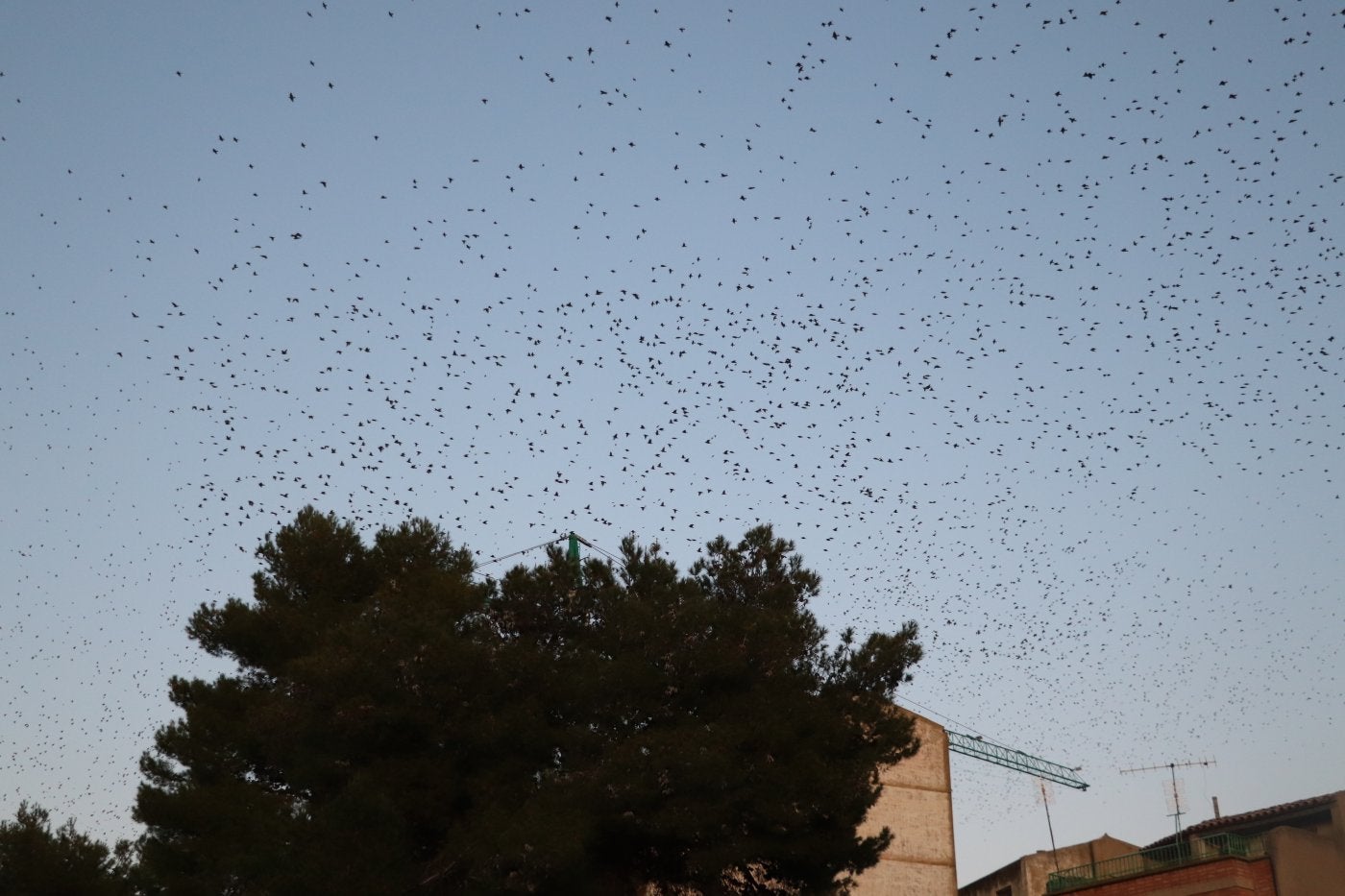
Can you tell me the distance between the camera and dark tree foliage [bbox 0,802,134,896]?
3005 cm

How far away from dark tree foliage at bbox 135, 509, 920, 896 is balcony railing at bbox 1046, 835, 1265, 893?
13.8 m

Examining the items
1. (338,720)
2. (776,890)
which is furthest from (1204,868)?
(338,720)

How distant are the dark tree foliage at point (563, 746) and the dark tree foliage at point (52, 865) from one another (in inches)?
125

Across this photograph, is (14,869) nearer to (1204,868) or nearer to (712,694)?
(712,694)

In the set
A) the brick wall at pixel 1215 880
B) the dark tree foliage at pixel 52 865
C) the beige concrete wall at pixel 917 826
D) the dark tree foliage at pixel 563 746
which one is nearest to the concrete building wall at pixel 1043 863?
the beige concrete wall at pixel 917 826

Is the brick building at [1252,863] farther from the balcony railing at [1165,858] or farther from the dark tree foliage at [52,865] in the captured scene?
the dark tree foliage at [52,865]

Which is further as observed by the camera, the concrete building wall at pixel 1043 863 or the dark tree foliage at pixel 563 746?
the concrete building wall at pixel 1043 863

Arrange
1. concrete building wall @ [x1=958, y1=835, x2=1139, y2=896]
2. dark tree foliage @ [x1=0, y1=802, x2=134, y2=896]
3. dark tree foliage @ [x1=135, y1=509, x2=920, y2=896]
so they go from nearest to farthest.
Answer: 1. dark tree foliage @ [x1=135, y1=509, x2=920, y2=896]
2. dark tree foliage @ [x1=0, y1=802, x2=134, y2=896]
3. concrete building wall @ [x1=958, y1=835, x2=1139, y2=896]

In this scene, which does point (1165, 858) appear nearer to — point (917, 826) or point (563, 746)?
point (917, 826)

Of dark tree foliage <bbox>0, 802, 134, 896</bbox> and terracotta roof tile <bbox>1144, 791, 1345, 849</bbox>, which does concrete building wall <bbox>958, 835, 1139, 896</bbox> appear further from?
dark tree foliage <bbox>0, 802, 134, 896</bbox>

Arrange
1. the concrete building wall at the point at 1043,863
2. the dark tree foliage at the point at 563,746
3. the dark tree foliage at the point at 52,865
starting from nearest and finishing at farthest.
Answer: the dark tree foliage at the point at 563,746
the dark tree foliage at the point at 52,865
the concrete building wall at the point at 1043,863

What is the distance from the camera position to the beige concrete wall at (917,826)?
150ft

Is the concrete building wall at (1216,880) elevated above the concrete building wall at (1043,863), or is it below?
below

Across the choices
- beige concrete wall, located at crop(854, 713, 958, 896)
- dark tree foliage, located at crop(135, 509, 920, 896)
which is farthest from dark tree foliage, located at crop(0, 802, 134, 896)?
beige concrete wall, located at crop(854, 713, 958, 896)
